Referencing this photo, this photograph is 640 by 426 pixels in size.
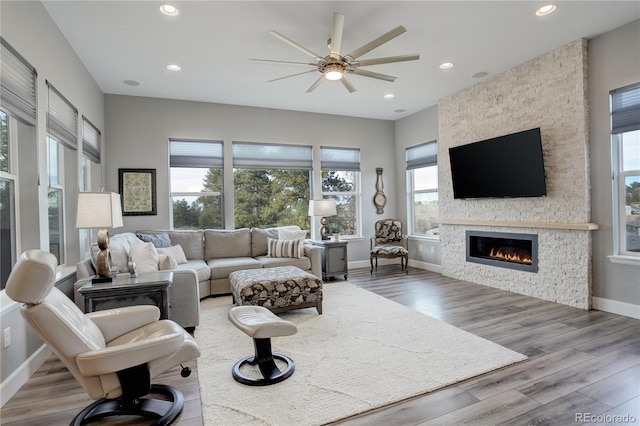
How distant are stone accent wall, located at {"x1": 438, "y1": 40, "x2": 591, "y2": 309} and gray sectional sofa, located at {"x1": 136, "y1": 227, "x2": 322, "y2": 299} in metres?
2.67

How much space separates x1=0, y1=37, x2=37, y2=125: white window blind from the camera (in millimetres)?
2289

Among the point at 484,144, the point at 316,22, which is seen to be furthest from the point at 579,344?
the point at 316,22

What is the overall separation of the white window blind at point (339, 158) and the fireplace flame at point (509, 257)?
300 centimetres

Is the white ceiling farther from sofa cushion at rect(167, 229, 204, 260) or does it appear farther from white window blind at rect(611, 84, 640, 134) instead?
sofa cushion at rect(167, 229, 204, 260)

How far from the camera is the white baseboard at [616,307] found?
11.5ft

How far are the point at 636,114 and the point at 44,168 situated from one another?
5724mm

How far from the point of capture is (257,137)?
604 cm

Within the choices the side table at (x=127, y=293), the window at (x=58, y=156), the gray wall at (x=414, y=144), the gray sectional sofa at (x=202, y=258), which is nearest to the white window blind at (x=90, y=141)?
the window at (x=58, y=156)

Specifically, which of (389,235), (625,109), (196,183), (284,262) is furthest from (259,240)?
(625,109)

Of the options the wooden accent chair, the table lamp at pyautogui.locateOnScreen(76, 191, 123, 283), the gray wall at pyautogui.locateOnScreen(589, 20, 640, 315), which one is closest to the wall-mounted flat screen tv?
the gray wall at pyautogui.locateOnScreen(589, 20, 640, 315)

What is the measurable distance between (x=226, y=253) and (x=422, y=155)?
13.3 ft

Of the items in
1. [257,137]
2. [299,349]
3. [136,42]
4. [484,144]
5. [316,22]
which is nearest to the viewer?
[299,349]

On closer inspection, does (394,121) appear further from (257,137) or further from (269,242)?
(269,242)

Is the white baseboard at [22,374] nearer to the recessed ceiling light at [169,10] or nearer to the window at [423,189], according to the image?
the recessed ceiling light at [169,10]
